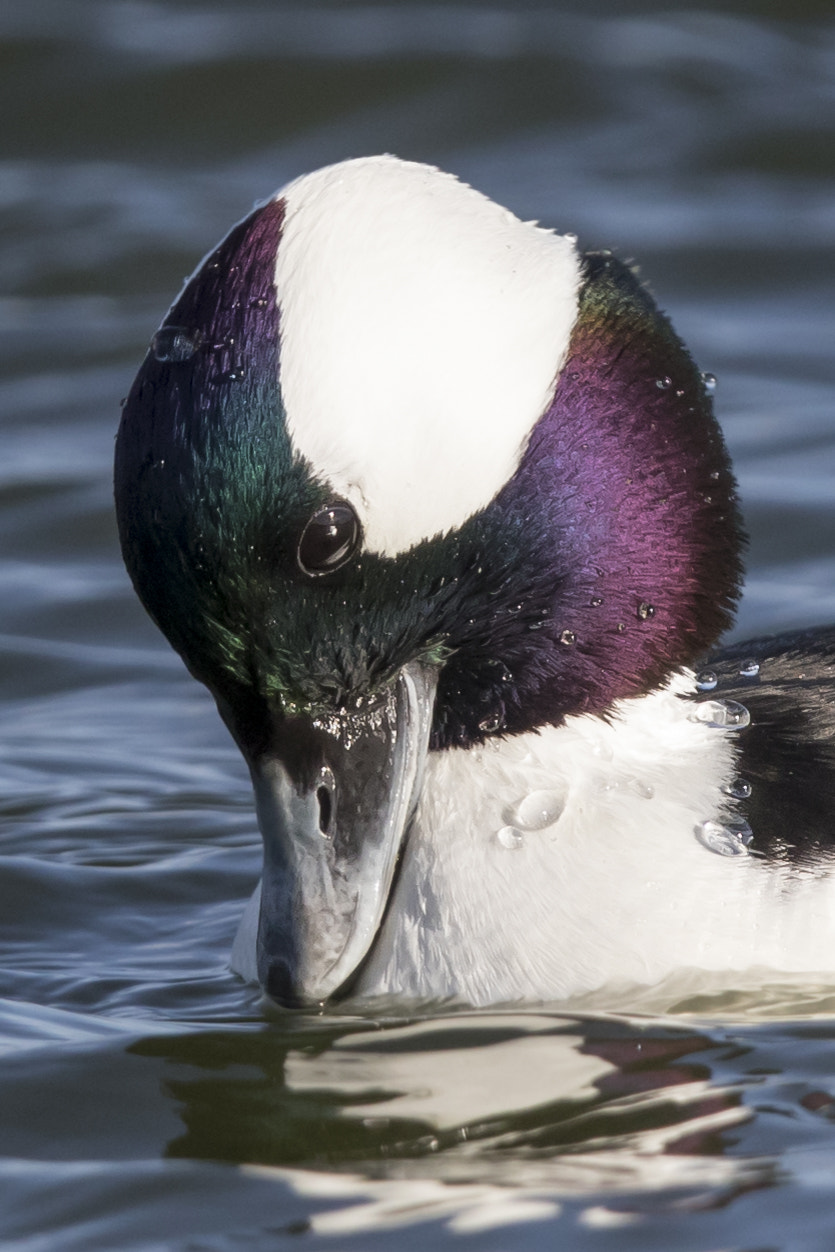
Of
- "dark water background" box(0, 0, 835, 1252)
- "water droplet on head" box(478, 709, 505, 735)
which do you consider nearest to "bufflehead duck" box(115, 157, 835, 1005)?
"water droplet on head" box(478, 709, 505, 735)

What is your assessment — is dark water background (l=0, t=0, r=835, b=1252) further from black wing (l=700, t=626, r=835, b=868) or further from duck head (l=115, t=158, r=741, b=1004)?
duck head (l=115, t=158, r=741, b=1004)

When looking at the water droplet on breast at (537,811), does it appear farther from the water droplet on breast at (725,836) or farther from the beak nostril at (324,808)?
the beak nostril at (324,808)

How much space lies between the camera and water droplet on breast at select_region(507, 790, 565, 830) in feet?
14.3

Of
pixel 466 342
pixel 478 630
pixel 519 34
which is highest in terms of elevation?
pixel 519 34

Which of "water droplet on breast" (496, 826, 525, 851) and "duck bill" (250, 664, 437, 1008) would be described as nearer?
"duck bill" (250, 664, 437, 1008)

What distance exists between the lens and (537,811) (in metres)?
4.38

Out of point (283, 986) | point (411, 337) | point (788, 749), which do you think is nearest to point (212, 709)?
point (283, 986)

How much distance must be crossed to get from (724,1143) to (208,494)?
134 centimetres

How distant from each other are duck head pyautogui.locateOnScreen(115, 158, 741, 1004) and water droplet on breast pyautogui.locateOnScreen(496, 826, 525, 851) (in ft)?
0.60

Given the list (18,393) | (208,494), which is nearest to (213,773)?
(208,494)

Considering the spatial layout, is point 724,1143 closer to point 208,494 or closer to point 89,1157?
point 89,1157

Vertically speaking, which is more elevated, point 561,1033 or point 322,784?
point 322,784

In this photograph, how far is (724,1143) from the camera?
367cm

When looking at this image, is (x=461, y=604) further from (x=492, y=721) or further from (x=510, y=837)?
(x=510, y=837)
